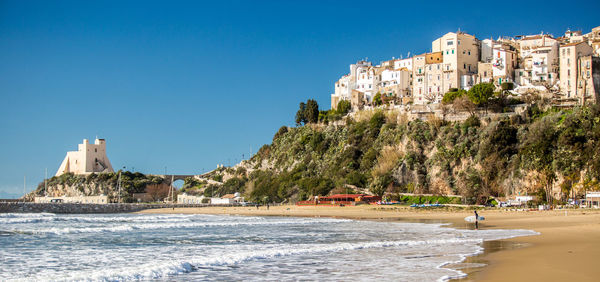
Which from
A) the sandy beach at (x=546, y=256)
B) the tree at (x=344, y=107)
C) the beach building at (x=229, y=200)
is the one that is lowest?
the beach building at (x=229, y=200)

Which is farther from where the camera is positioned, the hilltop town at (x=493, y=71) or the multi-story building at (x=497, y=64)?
the multi-story building at (x=497, y=64)

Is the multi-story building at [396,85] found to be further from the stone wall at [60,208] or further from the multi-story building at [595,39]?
the stone wall at [60,208]

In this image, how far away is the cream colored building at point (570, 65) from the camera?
4994 centimetres

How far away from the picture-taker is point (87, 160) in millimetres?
89938

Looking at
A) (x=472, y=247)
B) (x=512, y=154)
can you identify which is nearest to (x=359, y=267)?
(x=472, y=247)

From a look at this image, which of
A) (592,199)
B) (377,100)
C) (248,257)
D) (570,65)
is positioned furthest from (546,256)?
(377,100)

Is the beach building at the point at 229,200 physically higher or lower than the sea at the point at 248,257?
lower

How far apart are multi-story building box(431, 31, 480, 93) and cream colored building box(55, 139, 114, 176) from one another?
5771 centimetres

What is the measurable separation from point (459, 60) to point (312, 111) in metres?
22.2

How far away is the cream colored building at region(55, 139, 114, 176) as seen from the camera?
9000 cm

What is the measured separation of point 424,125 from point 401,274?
146 ft

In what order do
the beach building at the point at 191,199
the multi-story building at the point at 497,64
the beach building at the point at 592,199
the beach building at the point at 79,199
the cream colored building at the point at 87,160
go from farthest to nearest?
the cream colored building at the point at 87,160 < the beach building at the point at 79,199 < the beach building at the point at 191,199 < the multi-story building at the point at 497,64 < the beach building at the point at 592,199

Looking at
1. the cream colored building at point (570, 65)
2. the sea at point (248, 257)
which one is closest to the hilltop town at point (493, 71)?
the cream colored building at point (570, 65)

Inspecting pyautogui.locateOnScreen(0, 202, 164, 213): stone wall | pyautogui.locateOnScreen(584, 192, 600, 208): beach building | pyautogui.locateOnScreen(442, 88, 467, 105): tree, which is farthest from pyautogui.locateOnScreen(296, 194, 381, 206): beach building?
pyautogui.locateOnScreen(0, 202, 164, 213): stone wall
